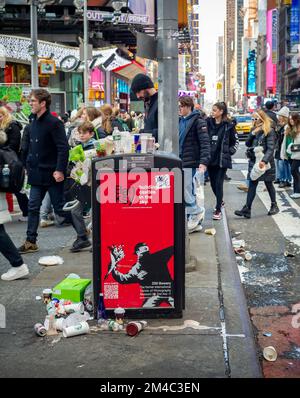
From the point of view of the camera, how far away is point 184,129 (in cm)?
984

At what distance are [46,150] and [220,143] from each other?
3650 millimetres

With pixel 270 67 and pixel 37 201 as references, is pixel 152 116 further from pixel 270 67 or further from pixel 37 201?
pixel 270 67

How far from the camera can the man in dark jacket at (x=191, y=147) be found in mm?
9750

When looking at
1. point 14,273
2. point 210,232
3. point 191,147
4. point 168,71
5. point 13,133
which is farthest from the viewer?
point 13,133

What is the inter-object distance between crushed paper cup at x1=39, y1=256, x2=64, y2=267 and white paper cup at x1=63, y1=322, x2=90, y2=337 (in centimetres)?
250

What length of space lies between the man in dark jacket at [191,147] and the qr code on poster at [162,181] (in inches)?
165

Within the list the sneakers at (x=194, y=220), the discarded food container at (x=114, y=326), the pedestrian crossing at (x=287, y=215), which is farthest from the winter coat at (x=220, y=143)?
the discarded food container at (x=114, y=326)

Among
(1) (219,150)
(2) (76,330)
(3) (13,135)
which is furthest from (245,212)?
(2) (76,330)

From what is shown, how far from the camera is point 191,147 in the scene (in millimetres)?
9836

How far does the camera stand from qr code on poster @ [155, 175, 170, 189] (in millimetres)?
5535

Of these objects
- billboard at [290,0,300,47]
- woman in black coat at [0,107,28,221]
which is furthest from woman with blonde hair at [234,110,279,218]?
billboard at [290,0,300,47]

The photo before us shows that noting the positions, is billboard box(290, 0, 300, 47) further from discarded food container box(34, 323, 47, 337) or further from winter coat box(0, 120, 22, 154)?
discarded food container box(34, 323, 47, 337)
